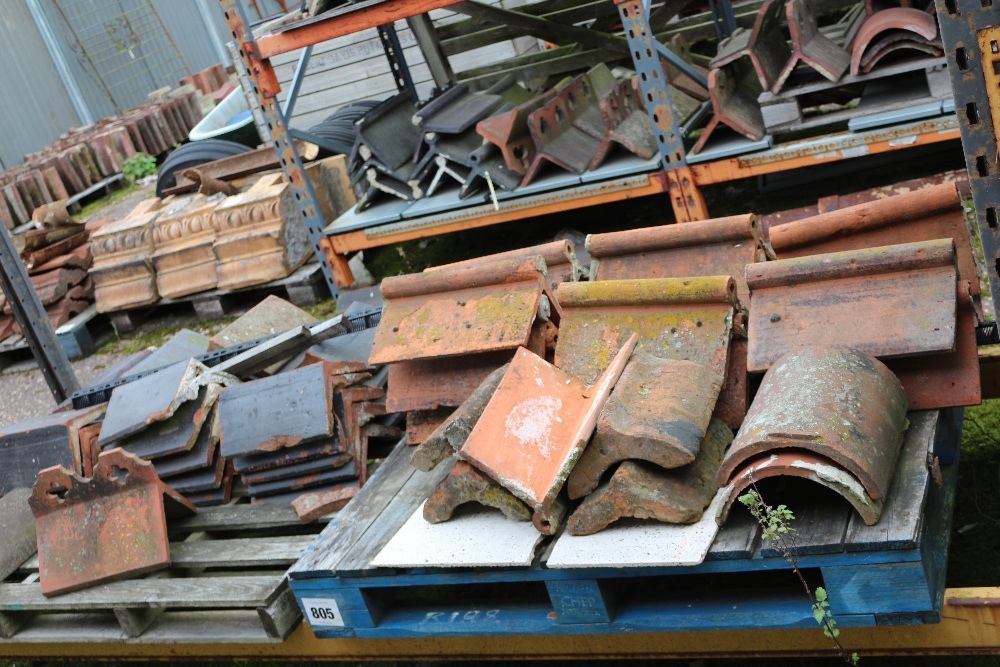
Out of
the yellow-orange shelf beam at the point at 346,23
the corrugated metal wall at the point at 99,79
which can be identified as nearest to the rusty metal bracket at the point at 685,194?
the yellow-orange shelf beam at the point at 346,23

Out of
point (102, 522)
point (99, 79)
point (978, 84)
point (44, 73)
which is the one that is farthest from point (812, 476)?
point (99, 79)

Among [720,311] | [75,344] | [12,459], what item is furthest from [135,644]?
[75,344]

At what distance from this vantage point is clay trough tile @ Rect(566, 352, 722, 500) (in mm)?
2781

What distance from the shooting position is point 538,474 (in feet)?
9.59

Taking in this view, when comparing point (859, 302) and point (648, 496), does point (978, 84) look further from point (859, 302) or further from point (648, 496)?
point (648, 496)

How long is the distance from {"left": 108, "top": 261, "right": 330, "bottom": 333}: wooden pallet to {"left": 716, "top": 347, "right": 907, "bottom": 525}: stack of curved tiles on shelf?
17.7 ft

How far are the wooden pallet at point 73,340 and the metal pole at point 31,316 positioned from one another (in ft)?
7.57

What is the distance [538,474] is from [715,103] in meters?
3.63

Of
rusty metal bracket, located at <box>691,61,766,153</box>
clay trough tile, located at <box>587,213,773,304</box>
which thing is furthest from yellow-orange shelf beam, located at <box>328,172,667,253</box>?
clay trough tile, located at <box>587,213,773,304</box>

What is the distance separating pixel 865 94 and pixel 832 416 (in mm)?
3777

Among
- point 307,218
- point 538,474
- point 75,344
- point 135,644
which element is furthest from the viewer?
point 75,344

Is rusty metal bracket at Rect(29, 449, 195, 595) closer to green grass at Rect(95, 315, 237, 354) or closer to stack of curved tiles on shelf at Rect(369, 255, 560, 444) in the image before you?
stack of curved tiles on shelf at Rect(369, 255, 560, 444)

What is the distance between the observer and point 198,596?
364cm

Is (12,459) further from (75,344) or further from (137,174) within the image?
(137,174)
